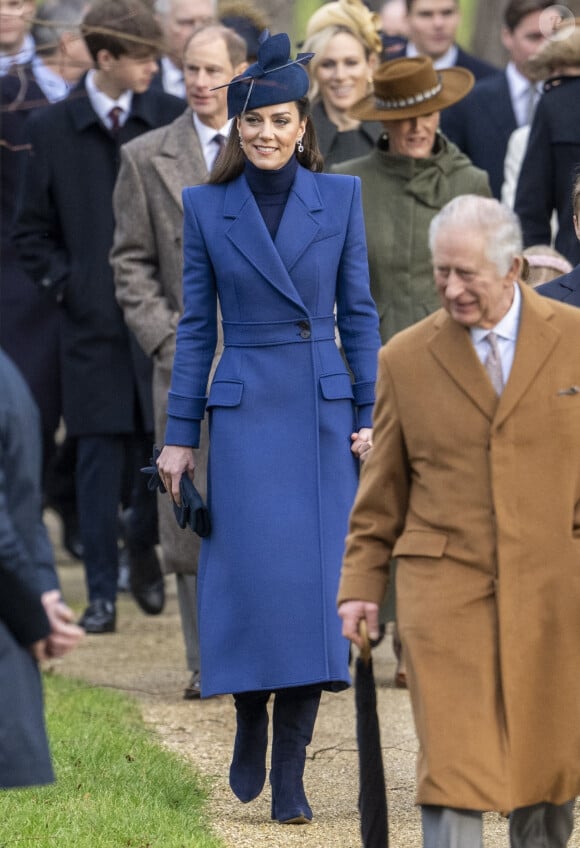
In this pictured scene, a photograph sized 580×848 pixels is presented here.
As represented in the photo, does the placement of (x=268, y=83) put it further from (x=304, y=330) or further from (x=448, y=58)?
(x=448, y=58)

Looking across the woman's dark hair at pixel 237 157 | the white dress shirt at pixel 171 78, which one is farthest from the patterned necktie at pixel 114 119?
the woman's dark hair at pixel 237 157

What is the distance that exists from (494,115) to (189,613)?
10.4 feet

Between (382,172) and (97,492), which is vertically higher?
(382,172)

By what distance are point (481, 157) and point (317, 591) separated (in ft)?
14.1

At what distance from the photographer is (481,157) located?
10.1m

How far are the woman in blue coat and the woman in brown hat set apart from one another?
171 centimetres

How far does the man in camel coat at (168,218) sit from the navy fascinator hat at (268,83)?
1975 mm

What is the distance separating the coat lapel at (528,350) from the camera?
16.2ft

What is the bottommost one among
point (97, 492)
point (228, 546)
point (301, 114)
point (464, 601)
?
point (97, 492)

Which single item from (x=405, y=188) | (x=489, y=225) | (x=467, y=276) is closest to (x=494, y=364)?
(x=467, y=276)

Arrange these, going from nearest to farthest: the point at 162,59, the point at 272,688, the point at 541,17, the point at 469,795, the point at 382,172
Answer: the point at 469,795, the point at 272,688, the point at 382,172, the point at 541,17, the point at 162,59

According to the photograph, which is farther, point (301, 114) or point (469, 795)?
point (301, 114)

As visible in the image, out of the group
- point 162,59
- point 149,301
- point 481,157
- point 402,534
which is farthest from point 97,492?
point 402,534

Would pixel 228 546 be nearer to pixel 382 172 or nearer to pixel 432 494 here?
pixel 432 494
